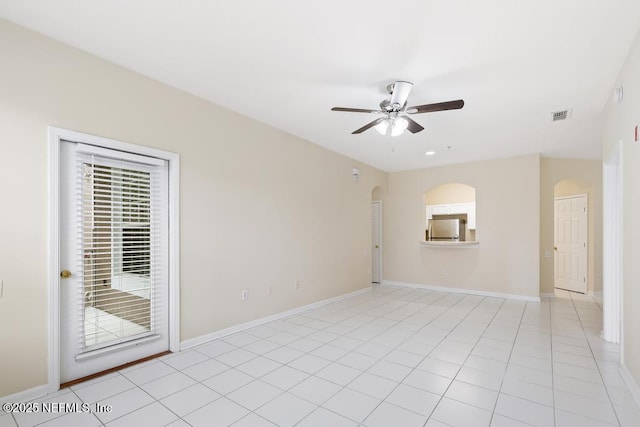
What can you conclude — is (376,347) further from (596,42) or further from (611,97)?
(611,97)

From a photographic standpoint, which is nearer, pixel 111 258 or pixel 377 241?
pixel 111 258

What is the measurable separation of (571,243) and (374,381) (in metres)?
6.58

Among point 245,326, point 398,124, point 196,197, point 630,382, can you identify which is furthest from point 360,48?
point 630,382

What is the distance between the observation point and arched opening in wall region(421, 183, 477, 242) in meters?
6.95

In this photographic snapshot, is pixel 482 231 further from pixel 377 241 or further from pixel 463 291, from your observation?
pixel 377 241

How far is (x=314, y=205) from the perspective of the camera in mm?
5184

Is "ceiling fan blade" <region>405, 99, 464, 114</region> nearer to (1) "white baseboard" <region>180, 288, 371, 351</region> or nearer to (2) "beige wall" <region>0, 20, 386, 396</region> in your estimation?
(2) "beige wall" <region>0, 20, 386, 396</region>

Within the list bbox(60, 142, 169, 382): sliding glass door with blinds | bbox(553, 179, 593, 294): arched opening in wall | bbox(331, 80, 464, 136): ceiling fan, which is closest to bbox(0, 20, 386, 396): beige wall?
bbox(60, 142, 169, 382): sliding glass door with blinds

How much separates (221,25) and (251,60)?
0.47m

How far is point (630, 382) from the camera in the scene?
2.51 meters

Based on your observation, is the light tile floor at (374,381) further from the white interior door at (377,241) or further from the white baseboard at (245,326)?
the white interior door at (377,241)

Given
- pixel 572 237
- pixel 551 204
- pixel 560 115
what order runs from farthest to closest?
pixel 572 237 < pixel 551 204 < pixel 560 115

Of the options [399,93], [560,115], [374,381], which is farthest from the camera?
[560,115]

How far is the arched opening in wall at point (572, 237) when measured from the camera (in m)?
6.41
